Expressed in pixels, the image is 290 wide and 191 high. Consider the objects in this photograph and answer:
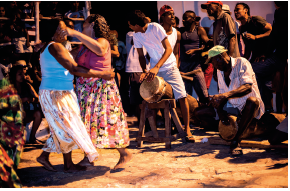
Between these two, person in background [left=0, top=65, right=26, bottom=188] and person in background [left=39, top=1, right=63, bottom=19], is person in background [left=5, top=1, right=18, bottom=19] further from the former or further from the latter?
person in background [left=0, top=65, right=26, bottom=188]

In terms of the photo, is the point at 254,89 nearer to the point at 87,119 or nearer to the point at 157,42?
the point at 157,42

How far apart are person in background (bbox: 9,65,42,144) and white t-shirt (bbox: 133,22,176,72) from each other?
224cm

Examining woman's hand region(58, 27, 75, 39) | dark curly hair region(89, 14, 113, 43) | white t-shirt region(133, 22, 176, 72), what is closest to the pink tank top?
dark curly hair region(89, 14, 113, 43)

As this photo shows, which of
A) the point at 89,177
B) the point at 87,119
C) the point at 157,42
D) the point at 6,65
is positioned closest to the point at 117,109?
the point at 87,119

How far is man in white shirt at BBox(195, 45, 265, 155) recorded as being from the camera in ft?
12.2

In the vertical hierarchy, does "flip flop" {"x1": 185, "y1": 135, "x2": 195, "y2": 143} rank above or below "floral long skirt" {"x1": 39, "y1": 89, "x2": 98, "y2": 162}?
below

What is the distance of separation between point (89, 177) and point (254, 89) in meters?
2.56

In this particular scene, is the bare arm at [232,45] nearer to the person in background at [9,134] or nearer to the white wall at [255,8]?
the white wall at [255,8]

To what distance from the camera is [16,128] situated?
8.09ft

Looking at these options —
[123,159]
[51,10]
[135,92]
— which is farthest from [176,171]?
[51,10]

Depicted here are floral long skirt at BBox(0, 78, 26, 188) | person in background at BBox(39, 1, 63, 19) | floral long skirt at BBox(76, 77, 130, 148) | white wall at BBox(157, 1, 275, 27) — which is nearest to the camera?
floral long skirt at BBox(0, 78, 26, 188)

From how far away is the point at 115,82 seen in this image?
10.9 feet

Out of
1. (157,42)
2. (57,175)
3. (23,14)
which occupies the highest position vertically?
(23,14)

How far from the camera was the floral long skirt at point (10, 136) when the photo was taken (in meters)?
2.39
